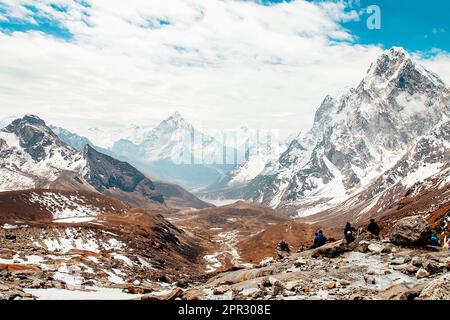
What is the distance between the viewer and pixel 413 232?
39.0 m

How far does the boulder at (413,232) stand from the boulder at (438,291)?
1974 cm

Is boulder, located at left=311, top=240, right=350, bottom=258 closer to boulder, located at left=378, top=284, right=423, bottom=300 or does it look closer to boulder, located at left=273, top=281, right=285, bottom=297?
boulder, located at left=273, top=281, right=285, bottom=297

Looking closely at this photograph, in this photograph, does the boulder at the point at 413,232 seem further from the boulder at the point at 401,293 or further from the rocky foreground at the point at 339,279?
the boulder at the point at 401,293

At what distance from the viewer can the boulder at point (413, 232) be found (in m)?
38.8

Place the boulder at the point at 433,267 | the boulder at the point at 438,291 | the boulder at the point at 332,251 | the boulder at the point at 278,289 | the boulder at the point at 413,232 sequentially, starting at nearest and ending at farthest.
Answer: the boulder at the point at 438,291, the boulder at the point at 278,289, the boulder at the point at 433,267, the boulder at the point at 413,232, the boulder at the point at 332,251

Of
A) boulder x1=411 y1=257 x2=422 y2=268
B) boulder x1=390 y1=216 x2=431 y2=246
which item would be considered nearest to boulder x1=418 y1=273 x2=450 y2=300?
boulder x1=411 y1=257 x2=422 y2=268

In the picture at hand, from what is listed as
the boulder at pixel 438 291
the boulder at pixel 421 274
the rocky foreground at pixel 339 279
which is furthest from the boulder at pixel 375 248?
the boulder at pixel 438 291

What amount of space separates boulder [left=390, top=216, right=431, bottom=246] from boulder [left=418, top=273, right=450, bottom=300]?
19.7 metres

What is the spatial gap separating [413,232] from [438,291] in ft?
68.0

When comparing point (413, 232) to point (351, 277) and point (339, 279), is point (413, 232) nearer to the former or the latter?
point (351, 277)

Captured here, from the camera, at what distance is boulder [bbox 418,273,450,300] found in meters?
19.2

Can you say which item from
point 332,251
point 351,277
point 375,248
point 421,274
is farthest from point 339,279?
point 375,248
